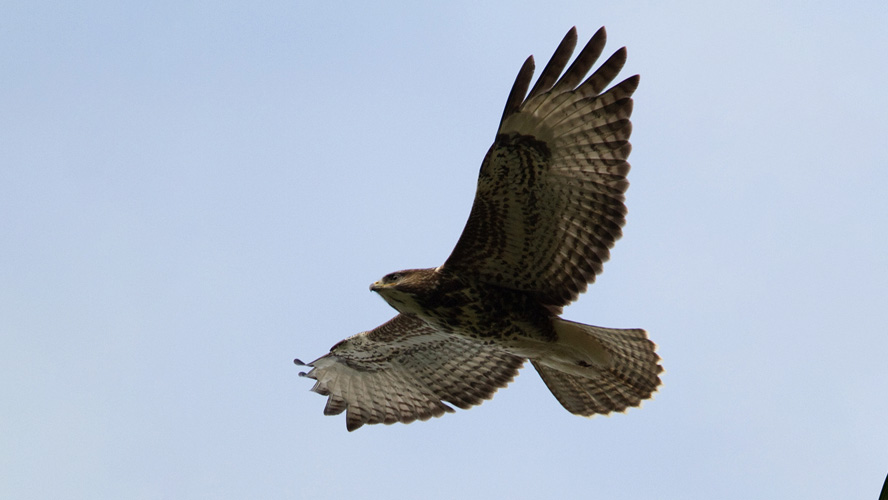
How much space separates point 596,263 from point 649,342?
1095 mm

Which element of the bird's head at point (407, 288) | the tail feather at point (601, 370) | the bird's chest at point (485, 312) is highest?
the bird's head at point (407, 288)

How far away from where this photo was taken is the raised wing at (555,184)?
855 centimetres

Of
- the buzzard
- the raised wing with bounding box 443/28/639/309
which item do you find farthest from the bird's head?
the raised wing with bounding box 443/28/639/309

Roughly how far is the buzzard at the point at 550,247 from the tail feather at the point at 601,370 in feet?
0.04

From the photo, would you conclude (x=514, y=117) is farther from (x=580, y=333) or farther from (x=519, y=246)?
(x=580, y=333)

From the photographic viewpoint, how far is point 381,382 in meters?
11.2

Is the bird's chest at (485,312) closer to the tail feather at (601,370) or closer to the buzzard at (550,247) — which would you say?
the buzzard at (550,247)

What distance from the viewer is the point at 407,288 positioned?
9102 millimetres

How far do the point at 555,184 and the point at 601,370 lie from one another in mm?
2000

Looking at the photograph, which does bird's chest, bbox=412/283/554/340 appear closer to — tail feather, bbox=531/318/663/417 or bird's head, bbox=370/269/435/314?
bird's head, bbox=370/269/435/314

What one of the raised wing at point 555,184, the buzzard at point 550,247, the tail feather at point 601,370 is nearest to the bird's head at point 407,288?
the buzzard at point 550,247

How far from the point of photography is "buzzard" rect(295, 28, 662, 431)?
8.59m

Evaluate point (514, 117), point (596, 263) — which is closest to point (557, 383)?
point (596, 263)

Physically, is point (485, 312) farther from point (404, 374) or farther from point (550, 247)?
point (404, 374)
